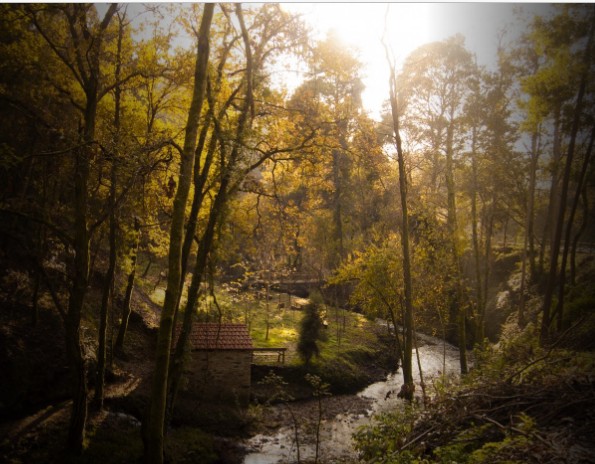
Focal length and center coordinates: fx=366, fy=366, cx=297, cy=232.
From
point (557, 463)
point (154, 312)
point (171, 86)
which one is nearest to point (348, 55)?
point (171, 86)

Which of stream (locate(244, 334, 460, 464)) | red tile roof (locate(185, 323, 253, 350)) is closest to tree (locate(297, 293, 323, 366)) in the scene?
stream (locate(244, 334, 460, 464))

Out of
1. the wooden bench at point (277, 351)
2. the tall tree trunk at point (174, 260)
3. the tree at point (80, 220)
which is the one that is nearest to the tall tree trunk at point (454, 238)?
the wooden bench at point (277, 351)

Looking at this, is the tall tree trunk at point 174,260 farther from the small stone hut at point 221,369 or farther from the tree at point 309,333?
the tree at point 309,333

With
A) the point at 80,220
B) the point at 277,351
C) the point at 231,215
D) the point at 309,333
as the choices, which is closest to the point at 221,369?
the point at 277,351

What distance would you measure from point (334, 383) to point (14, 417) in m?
12.0

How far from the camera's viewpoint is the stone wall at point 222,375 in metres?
13.7

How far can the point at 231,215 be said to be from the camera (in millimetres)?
12094

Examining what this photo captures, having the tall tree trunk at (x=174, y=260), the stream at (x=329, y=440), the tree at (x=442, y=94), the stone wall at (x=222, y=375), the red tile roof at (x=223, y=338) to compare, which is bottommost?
the stream at (x=329, y=440)

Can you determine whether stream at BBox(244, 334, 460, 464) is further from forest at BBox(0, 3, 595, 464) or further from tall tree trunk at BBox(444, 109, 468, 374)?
tall tree trunk at BBox(444, 109, 468, 374)

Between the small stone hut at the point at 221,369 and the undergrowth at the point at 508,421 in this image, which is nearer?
the undergrowth at the point at 508,421

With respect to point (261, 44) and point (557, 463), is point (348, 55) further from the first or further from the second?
point (557, 463)

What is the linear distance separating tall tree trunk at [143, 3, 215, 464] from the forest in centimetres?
4

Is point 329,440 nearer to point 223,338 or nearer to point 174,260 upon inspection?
point 223,338

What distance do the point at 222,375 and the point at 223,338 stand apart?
4.45ft
